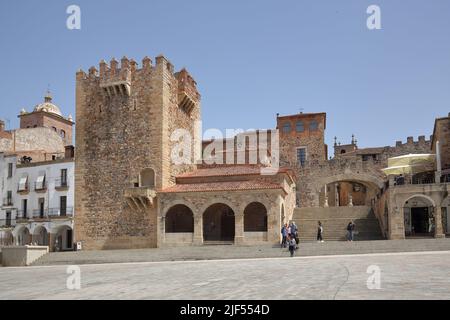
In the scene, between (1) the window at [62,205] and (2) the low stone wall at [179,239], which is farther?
(1) the window at [62,205]

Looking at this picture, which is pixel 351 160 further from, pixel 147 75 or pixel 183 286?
pixel 183 286

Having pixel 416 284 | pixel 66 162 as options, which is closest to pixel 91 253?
pixel 66 162

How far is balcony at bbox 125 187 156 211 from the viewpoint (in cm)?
3092

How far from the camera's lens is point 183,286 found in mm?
11484

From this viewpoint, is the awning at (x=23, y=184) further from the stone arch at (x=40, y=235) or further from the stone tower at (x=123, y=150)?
the stone tower at (x=123, y=150)

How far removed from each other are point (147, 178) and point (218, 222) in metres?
5.76

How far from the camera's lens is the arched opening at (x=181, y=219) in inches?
1305

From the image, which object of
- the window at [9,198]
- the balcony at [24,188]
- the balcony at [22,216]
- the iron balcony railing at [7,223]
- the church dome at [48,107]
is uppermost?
the church dome at [48,107]

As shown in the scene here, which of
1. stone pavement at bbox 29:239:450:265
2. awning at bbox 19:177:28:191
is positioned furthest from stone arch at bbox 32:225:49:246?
stone pavement at bbox 29:239:450:265

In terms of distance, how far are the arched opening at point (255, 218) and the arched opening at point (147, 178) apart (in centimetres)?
657

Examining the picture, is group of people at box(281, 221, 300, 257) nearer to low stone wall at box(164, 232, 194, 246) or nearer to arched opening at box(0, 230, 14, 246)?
low stone wall at box(164, 232, 194, 246)

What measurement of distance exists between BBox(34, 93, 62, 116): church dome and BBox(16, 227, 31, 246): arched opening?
20.3 meters

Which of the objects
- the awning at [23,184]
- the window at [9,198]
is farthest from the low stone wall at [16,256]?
the window at [9,198]
